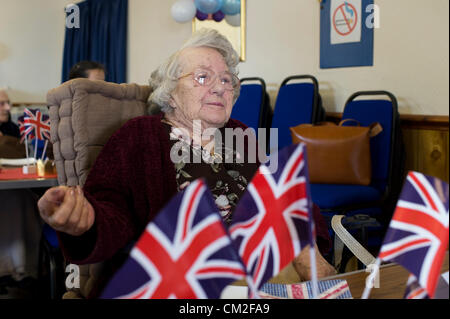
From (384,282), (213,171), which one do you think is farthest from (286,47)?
(384,282)

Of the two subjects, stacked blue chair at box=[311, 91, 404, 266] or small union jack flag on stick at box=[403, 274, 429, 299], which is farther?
stacked blue chair at box=[311, 91, 404, 266]

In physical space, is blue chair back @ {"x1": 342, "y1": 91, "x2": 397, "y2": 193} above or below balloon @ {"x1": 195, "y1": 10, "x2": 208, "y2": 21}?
below

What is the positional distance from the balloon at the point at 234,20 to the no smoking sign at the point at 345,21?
3.84ft

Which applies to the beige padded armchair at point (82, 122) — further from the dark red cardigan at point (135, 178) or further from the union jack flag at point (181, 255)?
the union jack flag at point (181, 255)

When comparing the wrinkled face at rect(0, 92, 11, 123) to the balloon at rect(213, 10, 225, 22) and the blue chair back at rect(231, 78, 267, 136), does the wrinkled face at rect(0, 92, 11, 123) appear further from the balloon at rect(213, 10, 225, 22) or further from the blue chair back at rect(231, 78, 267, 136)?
the balloon at rect(213, 10, 225, 22)

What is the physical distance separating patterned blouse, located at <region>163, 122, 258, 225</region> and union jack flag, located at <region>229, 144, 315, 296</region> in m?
0.77

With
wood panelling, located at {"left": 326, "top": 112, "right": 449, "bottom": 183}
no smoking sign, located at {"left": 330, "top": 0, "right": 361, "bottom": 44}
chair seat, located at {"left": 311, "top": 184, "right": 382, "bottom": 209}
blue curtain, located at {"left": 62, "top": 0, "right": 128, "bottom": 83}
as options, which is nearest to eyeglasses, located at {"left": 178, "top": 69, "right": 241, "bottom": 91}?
chair seat, located at {"left": 311, "top": 184, "right": 382, "bottom": 209}

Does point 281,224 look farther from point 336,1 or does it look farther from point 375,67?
point 336,1

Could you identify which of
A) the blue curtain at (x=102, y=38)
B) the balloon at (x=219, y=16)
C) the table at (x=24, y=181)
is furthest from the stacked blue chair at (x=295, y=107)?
the blue curtain at (x=102, y=38)

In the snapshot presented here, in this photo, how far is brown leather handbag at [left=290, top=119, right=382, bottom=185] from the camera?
294 cm

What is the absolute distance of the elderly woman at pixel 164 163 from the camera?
1067 millimetres

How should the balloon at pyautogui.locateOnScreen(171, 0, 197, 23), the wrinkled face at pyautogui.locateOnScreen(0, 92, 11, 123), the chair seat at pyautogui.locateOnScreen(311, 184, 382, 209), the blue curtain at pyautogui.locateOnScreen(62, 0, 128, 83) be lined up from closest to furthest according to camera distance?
the chair seat at pyautogui.locateOnScreen(311, 184, 382, 209) < the wrinkled face at pyautogui.locateOnScreen(0, 92, 11, 123) < the balloon at pyautogui.locateOnScreen(171, 0, 197, 23) < the blue curtain at pyautogui.locateOnScreen(62, 0, 128, 83)

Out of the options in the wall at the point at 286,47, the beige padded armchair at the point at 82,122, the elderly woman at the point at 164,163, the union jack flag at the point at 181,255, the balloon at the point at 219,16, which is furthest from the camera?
the balloon at the point at 219,16

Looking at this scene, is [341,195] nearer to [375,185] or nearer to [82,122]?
[375,185]
